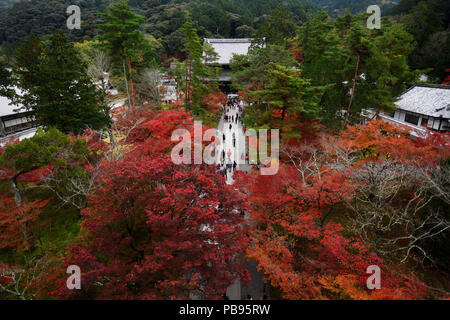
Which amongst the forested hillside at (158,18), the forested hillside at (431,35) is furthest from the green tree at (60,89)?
the forested hillside at (158,18)

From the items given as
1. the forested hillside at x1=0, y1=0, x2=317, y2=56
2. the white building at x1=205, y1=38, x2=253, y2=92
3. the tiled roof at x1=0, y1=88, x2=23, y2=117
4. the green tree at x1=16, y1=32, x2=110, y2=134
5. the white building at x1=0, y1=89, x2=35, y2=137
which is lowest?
the white building at x1=0, y1=89, x2=35, y2=137

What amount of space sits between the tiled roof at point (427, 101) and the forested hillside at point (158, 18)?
43094mm

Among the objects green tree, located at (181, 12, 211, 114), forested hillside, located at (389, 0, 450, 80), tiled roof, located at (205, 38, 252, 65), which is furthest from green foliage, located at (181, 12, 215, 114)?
forested hillside, located at (389, 0, 450, 80)

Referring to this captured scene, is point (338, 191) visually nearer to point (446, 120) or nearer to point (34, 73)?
point (446, 120)

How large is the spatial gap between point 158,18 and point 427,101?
63374 mm

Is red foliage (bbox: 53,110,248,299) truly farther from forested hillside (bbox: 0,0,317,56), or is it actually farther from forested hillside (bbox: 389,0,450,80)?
forested hillside (bbox: 0,0,317,56)

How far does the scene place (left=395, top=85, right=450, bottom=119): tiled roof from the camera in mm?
19203

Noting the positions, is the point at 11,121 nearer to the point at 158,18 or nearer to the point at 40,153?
the point at 40,153

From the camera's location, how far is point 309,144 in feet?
54.3

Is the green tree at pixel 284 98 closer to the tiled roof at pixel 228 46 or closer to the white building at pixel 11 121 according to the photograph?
the white building at pixel 11 121

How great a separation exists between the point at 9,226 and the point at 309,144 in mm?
16981

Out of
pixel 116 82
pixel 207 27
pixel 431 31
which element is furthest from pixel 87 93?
pixel 207 27

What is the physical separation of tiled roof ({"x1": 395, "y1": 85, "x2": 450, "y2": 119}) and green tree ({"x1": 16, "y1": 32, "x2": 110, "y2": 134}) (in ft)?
85.8

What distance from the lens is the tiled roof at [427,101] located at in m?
Answer: 19.2
